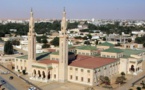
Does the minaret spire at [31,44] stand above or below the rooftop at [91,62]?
above

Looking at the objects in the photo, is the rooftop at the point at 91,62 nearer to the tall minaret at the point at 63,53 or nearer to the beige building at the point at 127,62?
the beige building at the point at 127,62

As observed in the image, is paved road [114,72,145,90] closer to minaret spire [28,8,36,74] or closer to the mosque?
the mosque

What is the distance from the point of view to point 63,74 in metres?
38.0

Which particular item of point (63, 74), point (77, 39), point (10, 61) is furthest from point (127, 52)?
point (77, 39)

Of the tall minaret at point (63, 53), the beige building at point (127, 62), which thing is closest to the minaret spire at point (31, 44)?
the tall minaret at point (63, 53)

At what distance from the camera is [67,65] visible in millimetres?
38844

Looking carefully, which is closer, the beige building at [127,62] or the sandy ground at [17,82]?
the sandy ground at [17,82]

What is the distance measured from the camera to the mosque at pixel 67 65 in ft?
124

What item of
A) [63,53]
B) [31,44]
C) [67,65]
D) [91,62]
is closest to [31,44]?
[31,44]

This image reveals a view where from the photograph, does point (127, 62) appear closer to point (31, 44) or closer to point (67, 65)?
point (67, 65)

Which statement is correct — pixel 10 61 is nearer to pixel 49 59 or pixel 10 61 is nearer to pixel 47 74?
pixel 49 59

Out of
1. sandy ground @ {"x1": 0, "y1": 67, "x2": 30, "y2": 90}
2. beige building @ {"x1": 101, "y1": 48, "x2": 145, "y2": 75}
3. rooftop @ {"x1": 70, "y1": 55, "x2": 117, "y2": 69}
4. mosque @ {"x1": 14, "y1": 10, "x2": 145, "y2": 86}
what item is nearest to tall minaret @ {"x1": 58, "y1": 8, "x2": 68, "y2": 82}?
mosque @ {"x1": 14, "y1": 10, "x2": 145, "y2": 86}

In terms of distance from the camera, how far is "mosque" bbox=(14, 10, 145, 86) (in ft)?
124

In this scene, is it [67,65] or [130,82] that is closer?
[130,82]
